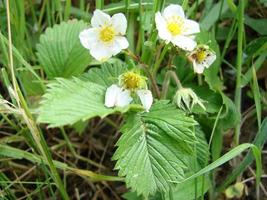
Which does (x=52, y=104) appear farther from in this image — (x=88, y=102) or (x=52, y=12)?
(x=52, y=12)

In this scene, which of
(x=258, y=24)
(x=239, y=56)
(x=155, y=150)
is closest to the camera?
(x=155, y=150)

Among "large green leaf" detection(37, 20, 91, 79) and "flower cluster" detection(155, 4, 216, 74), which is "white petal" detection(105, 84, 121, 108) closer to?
"flower cluster" detection(155, 4, 216, 74)

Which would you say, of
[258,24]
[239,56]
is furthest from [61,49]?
[258,24]

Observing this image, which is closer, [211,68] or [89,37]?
[89,37]

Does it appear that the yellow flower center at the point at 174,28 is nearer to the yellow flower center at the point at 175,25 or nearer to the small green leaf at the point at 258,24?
the yellow flower center at the point at 175,25

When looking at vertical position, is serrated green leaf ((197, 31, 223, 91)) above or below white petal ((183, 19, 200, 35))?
below

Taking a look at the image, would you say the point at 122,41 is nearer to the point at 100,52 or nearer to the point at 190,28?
the point at 100,52

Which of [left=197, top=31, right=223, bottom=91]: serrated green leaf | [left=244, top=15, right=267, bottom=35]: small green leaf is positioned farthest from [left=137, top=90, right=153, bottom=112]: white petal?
[left=244, top=15, right=267, bottom=35]: small green leaf
